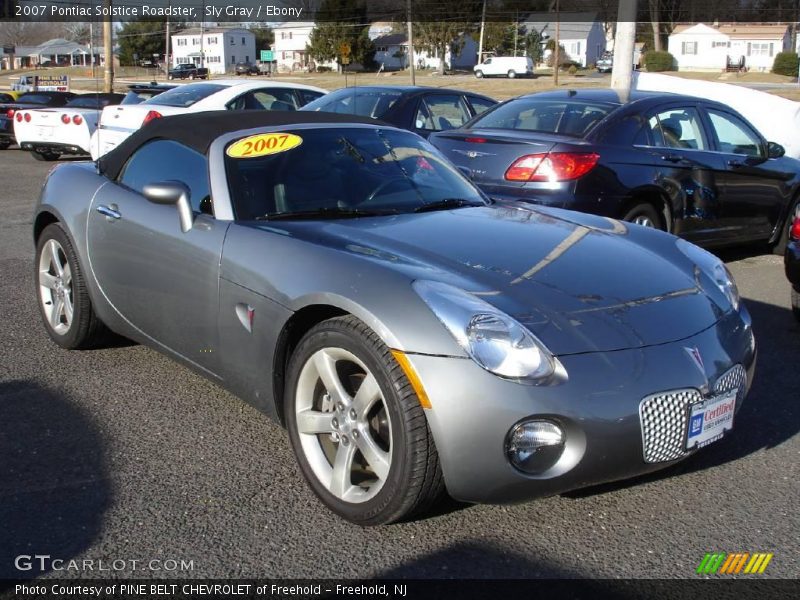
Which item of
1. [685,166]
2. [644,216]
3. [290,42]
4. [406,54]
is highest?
[290,42]

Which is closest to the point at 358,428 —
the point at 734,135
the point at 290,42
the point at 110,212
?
the point at 110,212

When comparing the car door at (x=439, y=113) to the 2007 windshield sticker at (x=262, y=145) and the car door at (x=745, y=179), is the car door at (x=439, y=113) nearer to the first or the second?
the car door at (x=745, y=179)

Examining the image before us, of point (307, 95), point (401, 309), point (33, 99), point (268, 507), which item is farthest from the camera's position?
point (33, 99)

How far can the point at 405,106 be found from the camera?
34.2ft

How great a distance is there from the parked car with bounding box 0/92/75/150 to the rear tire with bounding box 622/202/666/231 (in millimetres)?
15099

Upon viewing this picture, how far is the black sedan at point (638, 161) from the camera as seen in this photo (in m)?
6.91

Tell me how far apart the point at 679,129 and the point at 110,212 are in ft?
16.5

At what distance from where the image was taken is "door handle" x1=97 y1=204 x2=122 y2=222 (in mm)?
4539

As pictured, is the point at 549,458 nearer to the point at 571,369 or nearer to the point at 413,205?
the point at 571,369

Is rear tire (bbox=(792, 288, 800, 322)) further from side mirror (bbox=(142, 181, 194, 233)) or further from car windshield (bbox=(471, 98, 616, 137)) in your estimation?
side mirror (bbox=(142, 181, 194, 233))

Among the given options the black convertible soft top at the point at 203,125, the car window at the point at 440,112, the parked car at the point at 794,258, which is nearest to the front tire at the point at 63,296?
the black convertible soft top at the point at 203,125

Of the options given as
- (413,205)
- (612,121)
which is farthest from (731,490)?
(612,121)

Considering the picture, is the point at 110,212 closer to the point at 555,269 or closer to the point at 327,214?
the point at 327,214

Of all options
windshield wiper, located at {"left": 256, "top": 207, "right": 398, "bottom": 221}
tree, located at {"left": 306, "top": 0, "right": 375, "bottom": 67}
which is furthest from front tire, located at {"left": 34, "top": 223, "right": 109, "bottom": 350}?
tree, located at {"left": 306, "top": 0, "right": 375, "bottom": 67}
